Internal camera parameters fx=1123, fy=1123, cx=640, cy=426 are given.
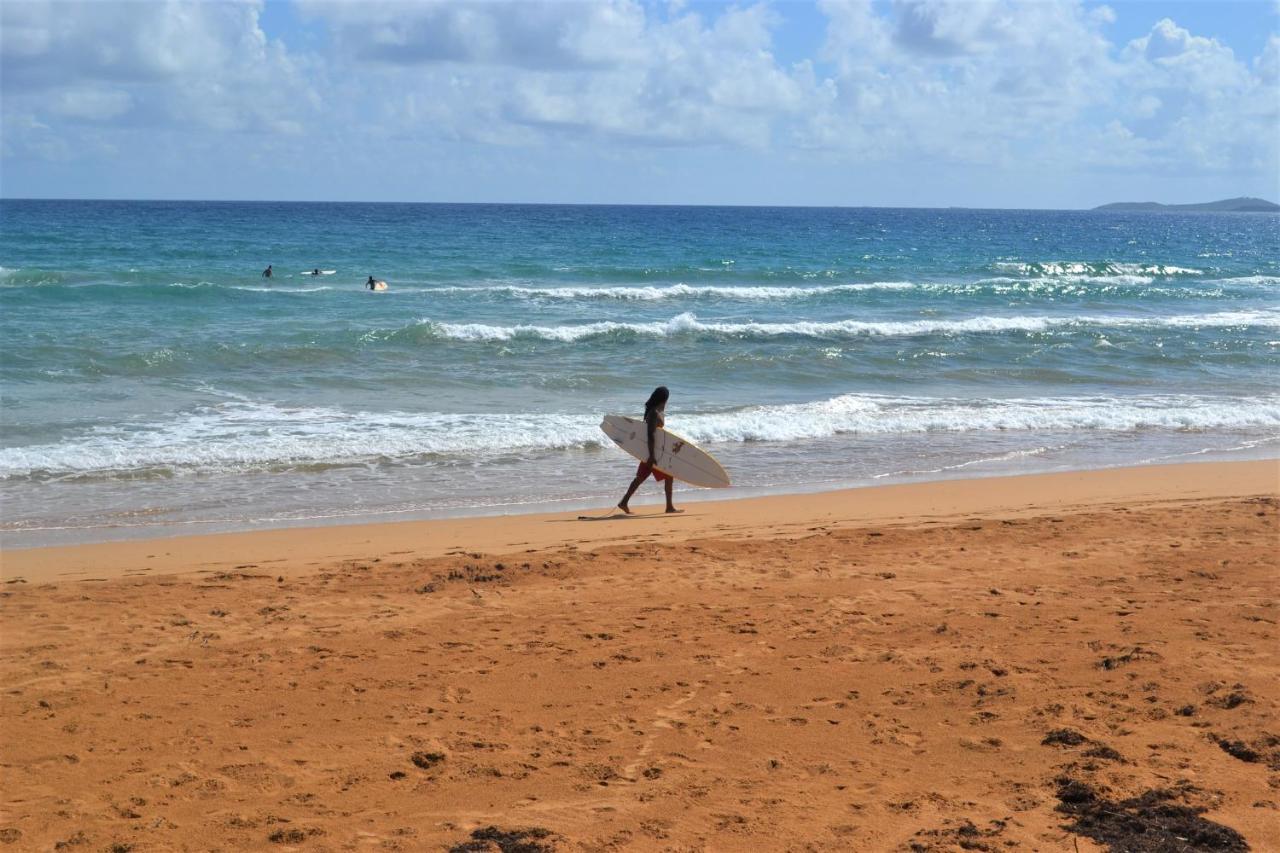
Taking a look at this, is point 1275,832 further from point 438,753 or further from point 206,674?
point 206,674

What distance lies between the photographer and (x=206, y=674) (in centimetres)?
603

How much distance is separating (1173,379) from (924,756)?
17262 mm

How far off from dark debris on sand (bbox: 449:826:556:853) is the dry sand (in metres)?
0.02

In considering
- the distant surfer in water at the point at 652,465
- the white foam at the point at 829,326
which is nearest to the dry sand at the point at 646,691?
the distant surfer in water at the point at 652,465

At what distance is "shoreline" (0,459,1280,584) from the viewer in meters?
8.56

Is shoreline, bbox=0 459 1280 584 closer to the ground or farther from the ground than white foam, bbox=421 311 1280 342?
closer to the ground

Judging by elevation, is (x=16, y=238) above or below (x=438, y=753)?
above

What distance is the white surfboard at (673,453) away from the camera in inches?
436

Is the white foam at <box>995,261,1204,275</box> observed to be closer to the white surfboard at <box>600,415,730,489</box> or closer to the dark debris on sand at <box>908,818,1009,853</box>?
the white surfboard at <box>600,415,730,489</box>

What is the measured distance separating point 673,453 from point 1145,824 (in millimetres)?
7183

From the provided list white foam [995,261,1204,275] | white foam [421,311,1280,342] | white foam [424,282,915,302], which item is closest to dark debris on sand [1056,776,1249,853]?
white foam [421,311,1280,342]

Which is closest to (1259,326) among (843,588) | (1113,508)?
(1113,508)

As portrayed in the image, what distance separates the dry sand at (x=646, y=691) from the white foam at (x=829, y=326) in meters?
14.9

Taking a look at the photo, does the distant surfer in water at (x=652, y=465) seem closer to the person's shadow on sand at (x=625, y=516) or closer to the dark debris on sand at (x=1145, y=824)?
the person's shadow on sand at (x=625, y=516)
